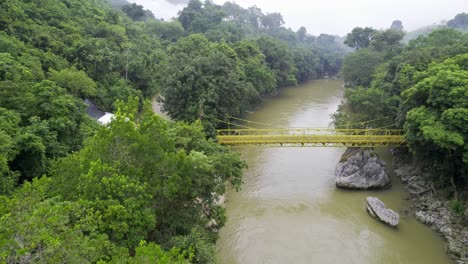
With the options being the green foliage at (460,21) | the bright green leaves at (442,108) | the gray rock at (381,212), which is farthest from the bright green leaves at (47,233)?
the green foliage at (460,21)

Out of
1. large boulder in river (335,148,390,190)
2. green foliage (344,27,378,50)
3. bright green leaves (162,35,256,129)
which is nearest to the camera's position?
large boulder in river (335,148,390,190)

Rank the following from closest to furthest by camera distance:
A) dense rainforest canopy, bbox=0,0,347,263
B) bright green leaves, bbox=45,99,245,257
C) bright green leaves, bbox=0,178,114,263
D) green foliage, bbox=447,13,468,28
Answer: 1. bright green leaves, bbox=0,178,114,263
2. dense rainforest canopy, bbox=0,0,347,263
3. bright green leaves, bbox=45,99,245,257
4. green foliage, bbox=447,13,468,28

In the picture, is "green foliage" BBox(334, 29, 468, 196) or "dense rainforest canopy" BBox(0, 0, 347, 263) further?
"green foliage" BBox(334, 29, 468, 196)

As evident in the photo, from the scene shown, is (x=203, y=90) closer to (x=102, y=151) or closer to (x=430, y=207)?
(x=102, y=151)

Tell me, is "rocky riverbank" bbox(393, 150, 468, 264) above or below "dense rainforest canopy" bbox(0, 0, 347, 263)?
below

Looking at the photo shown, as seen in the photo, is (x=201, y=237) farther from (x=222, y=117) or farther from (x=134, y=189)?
(x=222, y=117)

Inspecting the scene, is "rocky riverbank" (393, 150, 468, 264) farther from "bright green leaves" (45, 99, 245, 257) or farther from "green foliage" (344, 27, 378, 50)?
"green foliage" (344, 27, 378, 50)

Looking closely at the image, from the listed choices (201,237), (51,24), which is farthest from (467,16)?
(201,237)

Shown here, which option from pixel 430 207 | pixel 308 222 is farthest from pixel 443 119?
pixel 308 222

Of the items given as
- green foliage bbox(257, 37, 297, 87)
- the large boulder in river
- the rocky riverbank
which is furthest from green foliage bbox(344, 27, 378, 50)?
the large boulder in river
